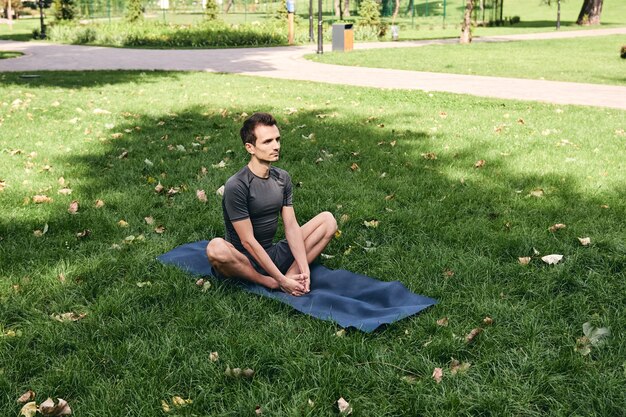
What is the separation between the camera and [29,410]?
2.67 m

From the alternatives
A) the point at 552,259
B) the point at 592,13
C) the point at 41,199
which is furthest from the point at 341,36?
the point at 592,13

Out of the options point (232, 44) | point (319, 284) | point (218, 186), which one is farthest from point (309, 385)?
point (232, 44)

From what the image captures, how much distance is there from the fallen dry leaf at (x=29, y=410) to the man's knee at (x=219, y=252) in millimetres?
1355

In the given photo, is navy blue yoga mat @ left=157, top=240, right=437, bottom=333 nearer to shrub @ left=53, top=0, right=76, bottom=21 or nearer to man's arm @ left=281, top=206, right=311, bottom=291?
man's arm @ left=281, top=206, right=311, bottom=291

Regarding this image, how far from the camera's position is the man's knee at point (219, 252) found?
3.74 meters

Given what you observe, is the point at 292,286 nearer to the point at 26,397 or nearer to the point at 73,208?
the point at 26,397

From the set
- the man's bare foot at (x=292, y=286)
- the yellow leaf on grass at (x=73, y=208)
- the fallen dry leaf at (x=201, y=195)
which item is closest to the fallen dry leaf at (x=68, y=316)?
the man's bare foot at (x=292, y=286)

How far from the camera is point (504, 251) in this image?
14.6ft

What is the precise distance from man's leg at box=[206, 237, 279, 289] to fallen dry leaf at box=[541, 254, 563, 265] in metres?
1.83

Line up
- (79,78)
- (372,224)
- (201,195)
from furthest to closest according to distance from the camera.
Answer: (79,78) < (201,195) < (372,224)

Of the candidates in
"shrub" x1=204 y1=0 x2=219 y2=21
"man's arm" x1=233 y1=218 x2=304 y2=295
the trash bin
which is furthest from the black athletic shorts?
"shrub" x1=204 y1=0 x2=219 y2=21

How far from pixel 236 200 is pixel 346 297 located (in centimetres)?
90

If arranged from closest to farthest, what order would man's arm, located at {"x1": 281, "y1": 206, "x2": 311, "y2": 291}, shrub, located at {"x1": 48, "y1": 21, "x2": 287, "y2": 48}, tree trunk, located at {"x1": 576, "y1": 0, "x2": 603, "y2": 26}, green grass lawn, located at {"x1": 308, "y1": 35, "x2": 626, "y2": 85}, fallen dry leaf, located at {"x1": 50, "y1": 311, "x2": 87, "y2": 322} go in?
fallen dry leaf, located at {"x1": 50, "y1": 311, "x2": 87, "y2": 322} < man's arm, located at {"x1": 281, "y1": 206, "x2": 311, "y2": 291} < green grass lawn, located at {"x1": 308, "y1": 35, "x2": 626, "y2": 85} < shrub, located at {"x1": 48, "y1": 21, "x2": 287, "y2": 48} < tree trunk, located at {"x1": 576, "y1": 0, "x2": 603, "y2": 26}

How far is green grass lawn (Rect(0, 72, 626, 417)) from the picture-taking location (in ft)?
9.36
